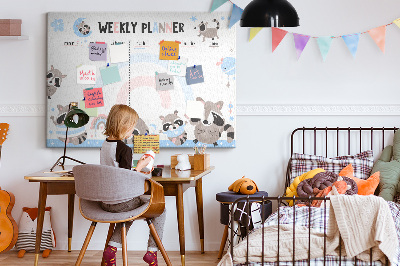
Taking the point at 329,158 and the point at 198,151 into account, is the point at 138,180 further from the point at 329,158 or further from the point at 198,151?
the point at 329,158

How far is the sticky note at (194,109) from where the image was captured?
13.6 feet

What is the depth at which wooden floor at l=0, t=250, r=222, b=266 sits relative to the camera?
3.80 metres

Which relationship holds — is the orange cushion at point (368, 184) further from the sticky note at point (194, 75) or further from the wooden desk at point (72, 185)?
the sticky note at point (194, 75)

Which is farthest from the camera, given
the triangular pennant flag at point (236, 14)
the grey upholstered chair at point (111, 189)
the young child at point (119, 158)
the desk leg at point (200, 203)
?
the triangular pennant flag at point (236, 14)

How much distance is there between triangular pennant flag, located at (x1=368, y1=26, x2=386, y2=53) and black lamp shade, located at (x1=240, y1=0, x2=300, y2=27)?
4.16ft

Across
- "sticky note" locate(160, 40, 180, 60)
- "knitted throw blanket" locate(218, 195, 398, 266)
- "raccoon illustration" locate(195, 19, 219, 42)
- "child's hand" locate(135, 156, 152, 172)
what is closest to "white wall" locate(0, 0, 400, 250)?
"raccoon illustration" locate(195, 19, 219, 42)

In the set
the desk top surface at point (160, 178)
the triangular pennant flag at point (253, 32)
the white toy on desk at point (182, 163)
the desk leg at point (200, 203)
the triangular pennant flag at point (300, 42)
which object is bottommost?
the desk leg at point (200, 203)

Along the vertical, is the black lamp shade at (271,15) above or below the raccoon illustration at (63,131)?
above

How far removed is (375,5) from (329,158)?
1.20 m

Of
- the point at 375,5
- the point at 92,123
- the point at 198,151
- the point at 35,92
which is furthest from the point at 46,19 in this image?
the point at 375,5

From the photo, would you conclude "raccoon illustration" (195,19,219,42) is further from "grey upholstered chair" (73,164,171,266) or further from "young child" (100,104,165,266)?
"grey upholstered chair" (73,164,171,266)

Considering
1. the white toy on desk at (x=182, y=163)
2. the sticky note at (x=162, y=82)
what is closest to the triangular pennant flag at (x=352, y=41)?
the sticky note at (x=162, y=82)

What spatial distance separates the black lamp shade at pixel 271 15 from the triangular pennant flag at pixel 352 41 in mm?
1171

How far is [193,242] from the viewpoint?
418cm
